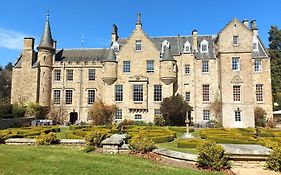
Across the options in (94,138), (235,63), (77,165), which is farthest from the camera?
(235,63)

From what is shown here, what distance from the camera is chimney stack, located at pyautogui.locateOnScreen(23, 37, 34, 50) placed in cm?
4347

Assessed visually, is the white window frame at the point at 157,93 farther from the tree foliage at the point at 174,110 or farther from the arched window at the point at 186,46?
the arched window at the point at 186,46

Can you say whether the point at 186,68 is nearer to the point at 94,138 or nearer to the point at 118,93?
the point at 118,93

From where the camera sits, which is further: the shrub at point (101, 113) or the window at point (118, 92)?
the window at point (118, 92)

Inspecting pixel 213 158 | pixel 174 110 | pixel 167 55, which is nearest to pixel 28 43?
pixel 167 55

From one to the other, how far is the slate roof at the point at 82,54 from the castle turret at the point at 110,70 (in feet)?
16.4

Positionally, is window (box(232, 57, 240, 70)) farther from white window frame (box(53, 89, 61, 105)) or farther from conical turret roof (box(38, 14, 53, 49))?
conical turret roof (box(38, 14, 53, 49))

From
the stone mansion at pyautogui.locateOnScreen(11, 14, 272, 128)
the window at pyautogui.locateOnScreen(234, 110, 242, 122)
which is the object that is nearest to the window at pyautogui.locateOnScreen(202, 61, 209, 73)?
the stone mansion at pyautogui.locateOnScreen(11, 14, 272, 128)

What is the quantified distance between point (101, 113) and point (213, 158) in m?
29.4

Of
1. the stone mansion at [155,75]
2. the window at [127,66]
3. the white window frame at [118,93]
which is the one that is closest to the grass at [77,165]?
the stone mansion at [155,75]

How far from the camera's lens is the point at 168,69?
39.6 m

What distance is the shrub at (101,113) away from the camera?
127ft

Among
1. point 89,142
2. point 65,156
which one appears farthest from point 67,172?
point 89,142

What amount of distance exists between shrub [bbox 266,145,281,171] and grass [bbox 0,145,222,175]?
2271mm
